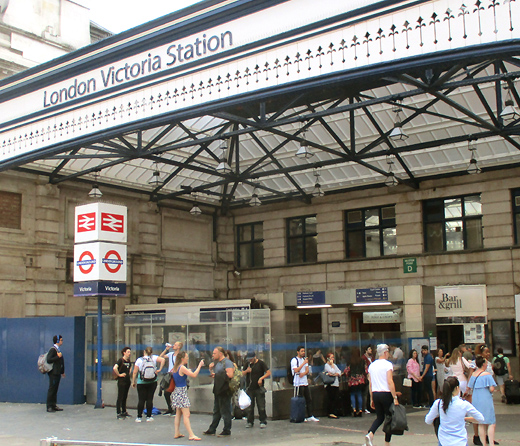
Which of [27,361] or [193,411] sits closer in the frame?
[193,411]

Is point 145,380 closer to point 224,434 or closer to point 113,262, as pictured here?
point 224,434

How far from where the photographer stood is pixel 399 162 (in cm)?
2672

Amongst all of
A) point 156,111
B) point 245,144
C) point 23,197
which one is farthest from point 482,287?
point 23,197

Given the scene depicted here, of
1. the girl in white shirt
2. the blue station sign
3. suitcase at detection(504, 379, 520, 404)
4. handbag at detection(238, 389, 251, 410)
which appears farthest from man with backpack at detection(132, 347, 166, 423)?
suitcase at detection(504, 379, 520, 404)

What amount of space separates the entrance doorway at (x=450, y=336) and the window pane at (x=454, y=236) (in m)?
3.28

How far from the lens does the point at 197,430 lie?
1435cm

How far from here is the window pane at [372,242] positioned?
97.8 ft

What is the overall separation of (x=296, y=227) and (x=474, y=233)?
8630 millimetres

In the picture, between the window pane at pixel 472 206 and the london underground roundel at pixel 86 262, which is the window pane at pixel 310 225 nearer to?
the window pane at pixel 472 206

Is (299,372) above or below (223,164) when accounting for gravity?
below

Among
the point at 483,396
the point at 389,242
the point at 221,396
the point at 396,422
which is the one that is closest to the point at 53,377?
the point at 221,396

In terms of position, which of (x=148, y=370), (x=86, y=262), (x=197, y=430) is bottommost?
(x=197, y=430)

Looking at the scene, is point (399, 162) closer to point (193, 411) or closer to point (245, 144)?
point (245, 144)

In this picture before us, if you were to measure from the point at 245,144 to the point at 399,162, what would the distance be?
6330 mm
